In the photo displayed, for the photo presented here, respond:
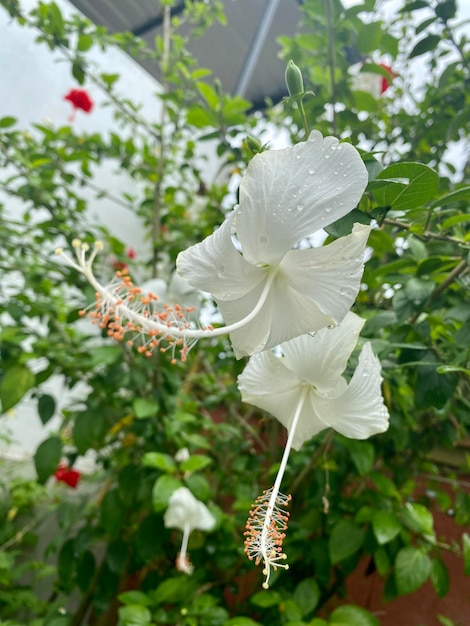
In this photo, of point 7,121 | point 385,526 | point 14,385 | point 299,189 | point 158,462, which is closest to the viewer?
point 299,189

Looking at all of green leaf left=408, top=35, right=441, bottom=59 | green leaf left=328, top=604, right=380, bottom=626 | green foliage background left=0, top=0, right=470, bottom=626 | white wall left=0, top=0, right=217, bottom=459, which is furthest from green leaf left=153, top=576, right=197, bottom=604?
white wall left=0, top=0, right=217, bottom=459

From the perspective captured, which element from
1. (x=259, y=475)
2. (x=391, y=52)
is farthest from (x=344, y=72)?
(x=259, y=475)

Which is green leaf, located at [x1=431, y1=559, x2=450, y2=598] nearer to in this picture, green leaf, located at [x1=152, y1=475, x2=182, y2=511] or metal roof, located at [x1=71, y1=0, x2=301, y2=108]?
green leaf, located at [x1=152, y1=475, x2=182, y2=511]

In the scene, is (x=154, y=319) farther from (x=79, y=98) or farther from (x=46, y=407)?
(x=79, y=98)

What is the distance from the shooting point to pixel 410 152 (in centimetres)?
117

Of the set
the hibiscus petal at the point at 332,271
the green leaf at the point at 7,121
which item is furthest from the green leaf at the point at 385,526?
the green leaf at the point at 7,121

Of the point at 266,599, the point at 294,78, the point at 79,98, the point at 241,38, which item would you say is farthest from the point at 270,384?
the point at 241,38

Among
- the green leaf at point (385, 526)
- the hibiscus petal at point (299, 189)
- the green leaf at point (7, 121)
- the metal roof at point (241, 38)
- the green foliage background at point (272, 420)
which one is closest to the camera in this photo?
the hibiscus petal at point (299, 189)

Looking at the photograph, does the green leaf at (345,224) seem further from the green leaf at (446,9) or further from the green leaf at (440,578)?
the green leaf at (440,578)

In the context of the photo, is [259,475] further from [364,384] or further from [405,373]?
[364,384]

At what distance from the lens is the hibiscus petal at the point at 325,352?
0.43 meters

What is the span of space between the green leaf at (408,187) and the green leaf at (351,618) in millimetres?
662

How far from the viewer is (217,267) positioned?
0.39 meters

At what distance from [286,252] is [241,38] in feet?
6.32
